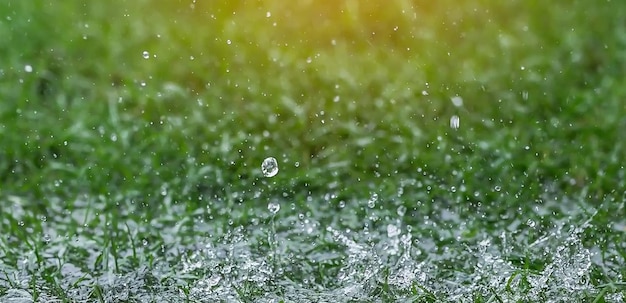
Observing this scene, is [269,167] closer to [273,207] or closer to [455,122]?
[273,207]

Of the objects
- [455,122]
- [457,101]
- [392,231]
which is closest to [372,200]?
[392,231]

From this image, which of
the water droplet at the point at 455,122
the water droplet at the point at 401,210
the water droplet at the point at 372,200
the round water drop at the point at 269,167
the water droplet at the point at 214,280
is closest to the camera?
the water droplet at the point at 214,280

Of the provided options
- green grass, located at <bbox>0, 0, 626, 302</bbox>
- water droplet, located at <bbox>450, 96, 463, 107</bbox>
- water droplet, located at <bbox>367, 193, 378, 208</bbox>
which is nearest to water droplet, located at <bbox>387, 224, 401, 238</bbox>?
green grass, located at <bbox>0, 0, 626, 302</bbox>

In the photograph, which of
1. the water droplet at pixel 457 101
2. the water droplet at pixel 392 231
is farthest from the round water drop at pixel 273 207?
the water droplet at pixel 457 101

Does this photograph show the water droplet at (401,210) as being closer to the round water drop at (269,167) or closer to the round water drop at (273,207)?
the round water drop at (273,207)

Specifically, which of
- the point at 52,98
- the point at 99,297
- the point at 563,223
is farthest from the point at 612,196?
the point at 52,98
